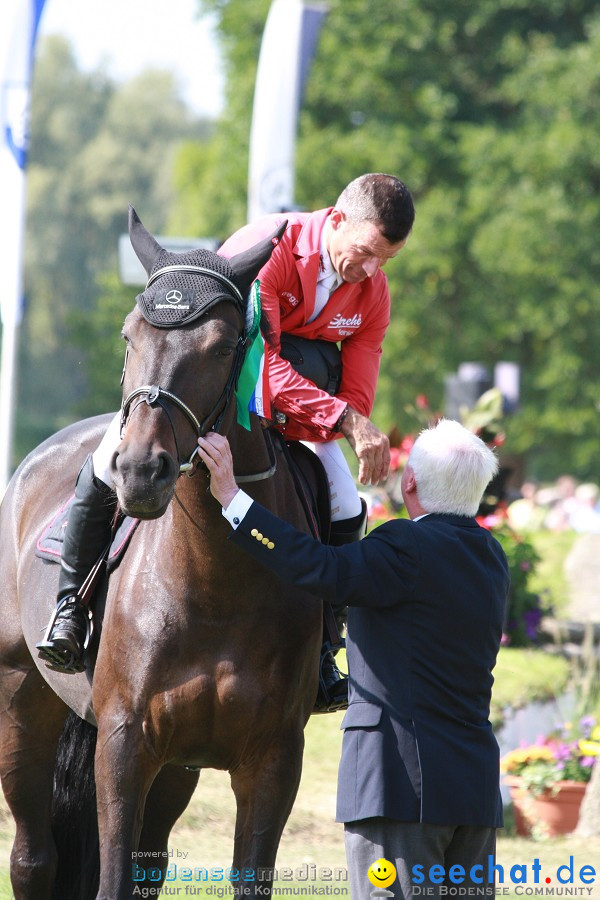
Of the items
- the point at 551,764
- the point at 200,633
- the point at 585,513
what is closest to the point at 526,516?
the point at 585,513

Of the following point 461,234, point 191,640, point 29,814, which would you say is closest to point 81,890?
point 29,814

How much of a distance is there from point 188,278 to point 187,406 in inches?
16.1

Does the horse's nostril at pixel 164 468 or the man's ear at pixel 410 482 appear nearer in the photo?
the horse's nostril at pixel 164 468

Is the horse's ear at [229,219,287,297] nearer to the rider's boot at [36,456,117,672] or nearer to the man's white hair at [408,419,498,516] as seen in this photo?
the man's white hair at [408,419,498,516]

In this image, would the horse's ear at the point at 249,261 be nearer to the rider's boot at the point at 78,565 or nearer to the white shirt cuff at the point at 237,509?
the white shirt cuff at the point at 237,509

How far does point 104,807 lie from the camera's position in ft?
12.4

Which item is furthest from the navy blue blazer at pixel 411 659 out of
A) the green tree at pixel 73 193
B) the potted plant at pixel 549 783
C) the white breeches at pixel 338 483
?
the green tree at pixel 73 193

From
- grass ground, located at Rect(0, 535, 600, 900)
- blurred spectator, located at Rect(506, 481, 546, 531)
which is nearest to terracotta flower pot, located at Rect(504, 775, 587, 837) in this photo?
grass ground, located at Rect(0, 535, 600, 900)

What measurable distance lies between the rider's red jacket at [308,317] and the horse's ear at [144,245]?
36 centimetres

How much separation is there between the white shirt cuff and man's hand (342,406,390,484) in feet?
1.86

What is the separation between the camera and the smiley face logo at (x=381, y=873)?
339 centimetres

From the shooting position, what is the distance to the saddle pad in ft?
13.5

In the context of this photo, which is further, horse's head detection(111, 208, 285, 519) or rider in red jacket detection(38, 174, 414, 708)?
rider in red jacket detection(38, 174, 414, 708)

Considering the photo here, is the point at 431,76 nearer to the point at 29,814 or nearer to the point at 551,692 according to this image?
the point at 551,692
